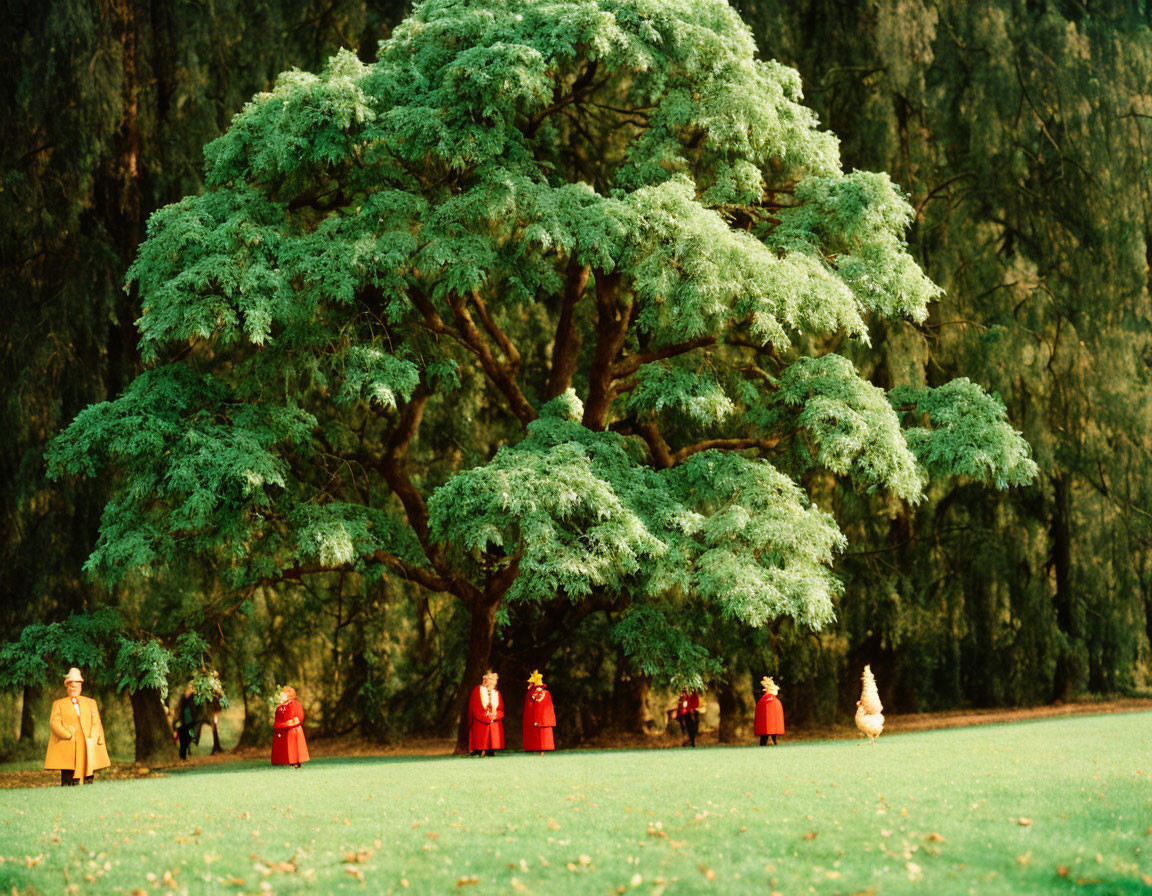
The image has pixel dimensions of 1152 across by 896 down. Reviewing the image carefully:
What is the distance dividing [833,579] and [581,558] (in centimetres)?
306

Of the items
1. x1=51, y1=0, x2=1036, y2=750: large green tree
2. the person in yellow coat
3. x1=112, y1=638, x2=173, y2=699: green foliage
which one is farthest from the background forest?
the person in yellow coat

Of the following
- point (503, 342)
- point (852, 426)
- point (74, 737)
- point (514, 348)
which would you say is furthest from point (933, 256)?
point (74, 737)

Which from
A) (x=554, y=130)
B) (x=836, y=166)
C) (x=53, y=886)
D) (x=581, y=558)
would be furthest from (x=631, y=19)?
(x=53, y=886)

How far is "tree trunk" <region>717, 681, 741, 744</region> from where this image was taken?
65.2 feet

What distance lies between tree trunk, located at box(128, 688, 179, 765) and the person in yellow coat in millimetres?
3529

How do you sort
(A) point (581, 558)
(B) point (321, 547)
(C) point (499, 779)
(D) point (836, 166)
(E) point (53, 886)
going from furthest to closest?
1. (D) point (836, 166)
2. (B) point (321, 547)
3. (A) point (581, 558)
4. (C) point (499, 779)
5. (E) point (53, 886)

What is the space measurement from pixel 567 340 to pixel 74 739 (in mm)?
8233

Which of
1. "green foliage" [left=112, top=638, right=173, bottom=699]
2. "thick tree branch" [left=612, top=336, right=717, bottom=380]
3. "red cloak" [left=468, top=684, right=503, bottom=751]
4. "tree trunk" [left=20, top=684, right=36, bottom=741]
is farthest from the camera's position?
"tree trunk" [left=20, top=684, right=36, bottom=741]

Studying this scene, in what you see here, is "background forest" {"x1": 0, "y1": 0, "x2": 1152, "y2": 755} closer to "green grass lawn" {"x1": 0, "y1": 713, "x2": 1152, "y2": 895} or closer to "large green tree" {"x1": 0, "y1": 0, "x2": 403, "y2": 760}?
"large green tree" {"x1": 0, "y1": 0, "x2": 403, "y2": 760}

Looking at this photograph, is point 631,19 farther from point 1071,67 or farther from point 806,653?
point 806,653

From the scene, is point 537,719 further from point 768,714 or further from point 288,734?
point 288,734

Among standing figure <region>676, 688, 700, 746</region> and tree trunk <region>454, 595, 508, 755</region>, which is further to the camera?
standing figure <region>676, 688, 700, 746</region>

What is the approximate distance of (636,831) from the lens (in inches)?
308

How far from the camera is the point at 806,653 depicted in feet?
62.4
